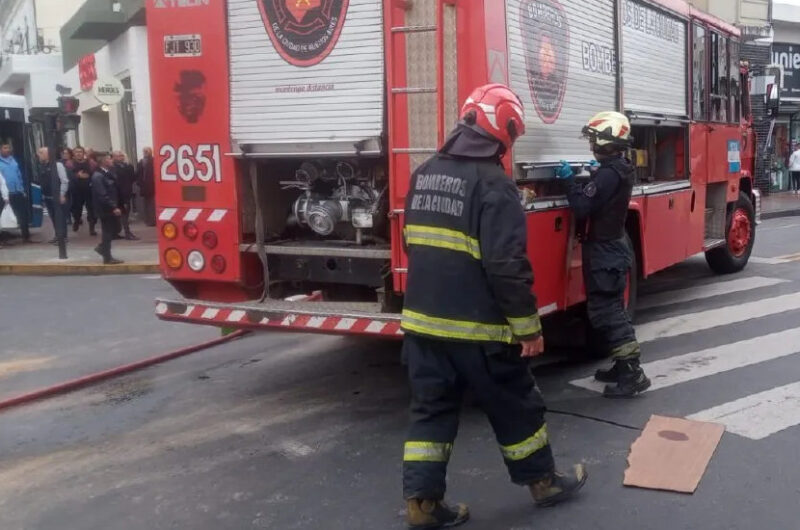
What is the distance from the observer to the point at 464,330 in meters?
3.66

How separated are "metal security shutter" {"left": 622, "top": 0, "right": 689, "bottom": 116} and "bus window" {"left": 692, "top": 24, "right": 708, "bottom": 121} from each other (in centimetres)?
29

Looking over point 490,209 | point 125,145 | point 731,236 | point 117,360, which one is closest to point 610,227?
point 490,209

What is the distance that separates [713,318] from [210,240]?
4.78m

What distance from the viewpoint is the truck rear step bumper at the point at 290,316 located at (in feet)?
16.8

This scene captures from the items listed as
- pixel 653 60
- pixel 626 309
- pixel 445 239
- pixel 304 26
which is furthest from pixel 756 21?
pixel 445 239

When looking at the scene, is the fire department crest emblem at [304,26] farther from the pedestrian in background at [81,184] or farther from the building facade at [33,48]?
the building facade at [33,48]

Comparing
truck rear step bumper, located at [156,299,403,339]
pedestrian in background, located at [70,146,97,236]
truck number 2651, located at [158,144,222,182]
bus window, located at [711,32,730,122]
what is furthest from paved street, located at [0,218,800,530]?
pedestrian in background, located at [70,146,97,236]

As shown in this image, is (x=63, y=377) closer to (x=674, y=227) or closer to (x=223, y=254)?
(x=223, y=254)

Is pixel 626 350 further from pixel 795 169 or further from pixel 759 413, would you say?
pixel 795 169

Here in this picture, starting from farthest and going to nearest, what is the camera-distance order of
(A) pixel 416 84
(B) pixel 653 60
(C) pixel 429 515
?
(B) pixel 653 60
(A) pixel 416 84
(C) pixel 429 515

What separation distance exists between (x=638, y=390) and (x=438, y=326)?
2.43 metres

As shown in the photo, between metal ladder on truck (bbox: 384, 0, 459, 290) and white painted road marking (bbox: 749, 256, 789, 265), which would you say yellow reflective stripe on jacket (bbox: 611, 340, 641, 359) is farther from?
white painted road marking (bbox: 749, 256, 789, 265)

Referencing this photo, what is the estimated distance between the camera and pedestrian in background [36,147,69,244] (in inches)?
524

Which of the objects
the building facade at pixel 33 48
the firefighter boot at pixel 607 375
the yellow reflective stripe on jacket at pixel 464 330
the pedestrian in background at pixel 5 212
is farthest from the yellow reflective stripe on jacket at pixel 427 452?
the building facade at pixel 33 48
